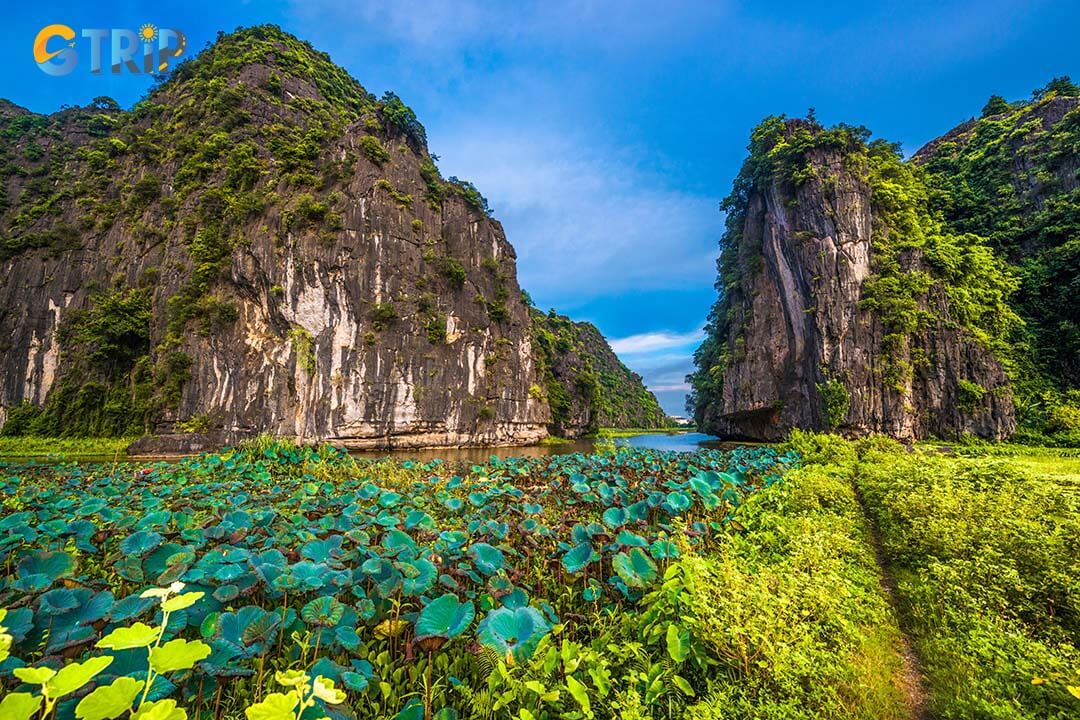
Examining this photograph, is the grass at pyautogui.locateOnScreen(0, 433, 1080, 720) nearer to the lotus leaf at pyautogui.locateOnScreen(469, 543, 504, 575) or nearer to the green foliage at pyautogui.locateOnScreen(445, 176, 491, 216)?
the lotus leaf at pyautogui.locateOnScreen(469, 543, 504, 575)

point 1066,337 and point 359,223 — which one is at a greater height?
point 359,223

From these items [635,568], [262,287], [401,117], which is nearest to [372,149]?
[401,117]

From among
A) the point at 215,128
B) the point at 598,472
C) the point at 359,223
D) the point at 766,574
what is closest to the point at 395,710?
the point at 766,574

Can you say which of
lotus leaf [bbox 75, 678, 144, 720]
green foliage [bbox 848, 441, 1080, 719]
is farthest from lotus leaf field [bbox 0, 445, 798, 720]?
green foliage [bbox 848, 441, 1080, 719]

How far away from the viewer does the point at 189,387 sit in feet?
84.4

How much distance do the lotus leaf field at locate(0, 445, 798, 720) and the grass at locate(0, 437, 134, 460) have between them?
83.6 ft

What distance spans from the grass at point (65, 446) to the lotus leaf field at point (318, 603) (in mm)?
25466

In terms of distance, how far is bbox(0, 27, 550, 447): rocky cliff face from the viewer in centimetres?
2614

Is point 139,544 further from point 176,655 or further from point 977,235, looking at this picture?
point 977,235

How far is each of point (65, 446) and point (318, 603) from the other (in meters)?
35.7

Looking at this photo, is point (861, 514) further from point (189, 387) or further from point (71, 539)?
point (189, 387)

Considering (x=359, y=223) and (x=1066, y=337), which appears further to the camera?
(x=359, y=223)

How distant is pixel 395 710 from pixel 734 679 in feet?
6.14

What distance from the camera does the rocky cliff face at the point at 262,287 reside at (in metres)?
26.1
